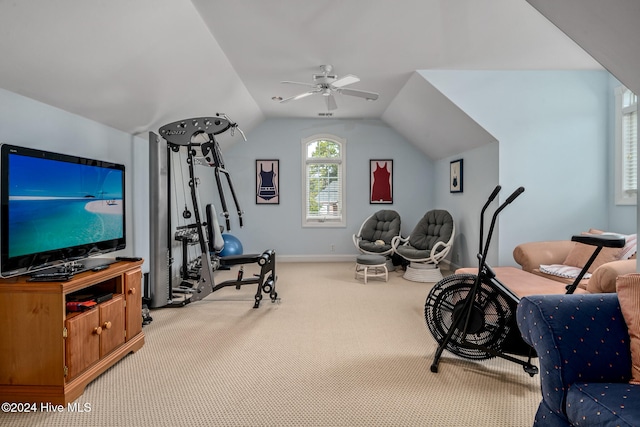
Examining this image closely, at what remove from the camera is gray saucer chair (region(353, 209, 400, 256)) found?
248 inches

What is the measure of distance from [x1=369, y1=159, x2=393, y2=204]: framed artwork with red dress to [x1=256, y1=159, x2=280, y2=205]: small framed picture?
1818mm

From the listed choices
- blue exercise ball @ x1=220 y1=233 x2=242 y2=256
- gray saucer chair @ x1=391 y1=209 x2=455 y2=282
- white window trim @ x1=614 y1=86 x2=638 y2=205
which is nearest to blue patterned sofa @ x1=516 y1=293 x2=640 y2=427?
white window trim @ x1=614 y1=86 x2=638 y2=205

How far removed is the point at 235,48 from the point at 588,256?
3916 millimetres

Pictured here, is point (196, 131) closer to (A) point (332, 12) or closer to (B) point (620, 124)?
(A) point (332, 12)

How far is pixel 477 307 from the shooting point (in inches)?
101

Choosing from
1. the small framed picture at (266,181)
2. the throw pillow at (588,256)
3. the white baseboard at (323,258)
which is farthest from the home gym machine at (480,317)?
the small framed picture at (266,181)

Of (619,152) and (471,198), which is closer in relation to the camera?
(619,152)

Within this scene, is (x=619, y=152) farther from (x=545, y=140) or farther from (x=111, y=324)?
(x=111, y=324)

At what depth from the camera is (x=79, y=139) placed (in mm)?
3289

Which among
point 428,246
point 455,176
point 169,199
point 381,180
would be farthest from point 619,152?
point 169,199

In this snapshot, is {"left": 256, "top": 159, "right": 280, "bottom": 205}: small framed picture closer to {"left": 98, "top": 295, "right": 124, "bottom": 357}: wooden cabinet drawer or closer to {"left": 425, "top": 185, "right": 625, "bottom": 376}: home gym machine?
{"left": 98, "top": 295, "right": 124, "bottom": 357}: wooden cabinet drawer

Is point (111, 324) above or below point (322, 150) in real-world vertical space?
below

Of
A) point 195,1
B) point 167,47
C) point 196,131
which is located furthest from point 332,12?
point 196,131

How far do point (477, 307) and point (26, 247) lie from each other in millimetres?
2804
